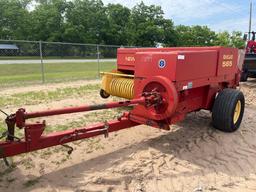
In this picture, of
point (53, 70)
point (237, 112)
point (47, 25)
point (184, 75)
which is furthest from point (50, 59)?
point (47, 25)

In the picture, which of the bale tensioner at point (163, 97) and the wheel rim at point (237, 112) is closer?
the bale tensioner at point (163, 97)

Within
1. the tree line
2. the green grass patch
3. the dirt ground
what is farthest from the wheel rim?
the tree line

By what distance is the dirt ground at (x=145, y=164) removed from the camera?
3711 mm

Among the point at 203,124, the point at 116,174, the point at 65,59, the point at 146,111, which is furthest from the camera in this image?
the point at 65,59

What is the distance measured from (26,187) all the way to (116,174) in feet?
3.43

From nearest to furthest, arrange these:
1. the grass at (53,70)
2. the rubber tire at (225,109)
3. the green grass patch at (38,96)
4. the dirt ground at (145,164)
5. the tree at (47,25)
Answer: the dirt ground at (145,164) → the rubber tire at (225,109) → the green grass patch at (38,96) → the grass at (53,70) → the tree at (47,25)

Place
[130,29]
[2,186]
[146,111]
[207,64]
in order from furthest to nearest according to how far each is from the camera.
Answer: [130,29]
[207,64]
[146,111]
[2,186]

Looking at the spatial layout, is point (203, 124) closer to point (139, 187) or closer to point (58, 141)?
point (139, 187)

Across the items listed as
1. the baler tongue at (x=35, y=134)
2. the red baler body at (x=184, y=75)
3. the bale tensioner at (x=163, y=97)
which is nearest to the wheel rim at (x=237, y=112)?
the bale tensioner at (x=163, y=97)

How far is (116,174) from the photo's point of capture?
3947 millimetres

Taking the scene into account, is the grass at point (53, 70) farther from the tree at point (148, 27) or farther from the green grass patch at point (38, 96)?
the tree at point (148, 27)

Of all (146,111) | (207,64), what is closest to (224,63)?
(207,64)

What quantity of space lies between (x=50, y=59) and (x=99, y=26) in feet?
123

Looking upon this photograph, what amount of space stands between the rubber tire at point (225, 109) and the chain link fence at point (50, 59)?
9.42m
